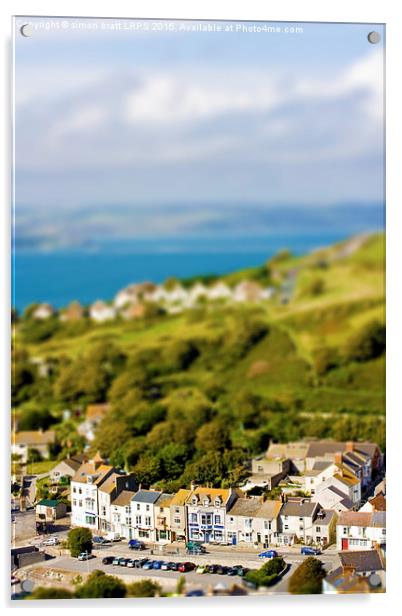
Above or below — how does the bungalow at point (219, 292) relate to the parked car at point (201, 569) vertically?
above

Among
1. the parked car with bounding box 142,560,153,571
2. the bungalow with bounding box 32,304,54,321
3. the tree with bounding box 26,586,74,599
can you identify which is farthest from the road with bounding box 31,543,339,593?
the bungalow with bounding box 32,304,54,321

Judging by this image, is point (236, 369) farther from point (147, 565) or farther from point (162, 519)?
point (147, 565)

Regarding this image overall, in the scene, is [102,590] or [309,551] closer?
[102,590]

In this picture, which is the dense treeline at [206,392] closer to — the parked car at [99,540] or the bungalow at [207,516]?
the bungalow at [207,516]

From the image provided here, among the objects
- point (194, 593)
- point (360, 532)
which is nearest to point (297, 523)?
point (360, 532)

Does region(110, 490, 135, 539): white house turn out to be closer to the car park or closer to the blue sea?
the car park
